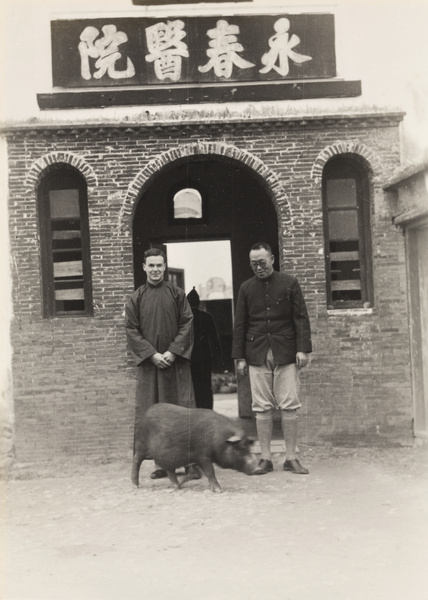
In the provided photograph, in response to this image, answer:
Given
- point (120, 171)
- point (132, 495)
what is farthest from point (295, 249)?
point (132, 495)

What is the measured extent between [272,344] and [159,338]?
1168 mm

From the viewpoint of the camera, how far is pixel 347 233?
33.2ft

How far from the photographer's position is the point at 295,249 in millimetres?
9797

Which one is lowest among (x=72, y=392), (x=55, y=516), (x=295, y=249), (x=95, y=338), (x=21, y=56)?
(x=55, y=516)

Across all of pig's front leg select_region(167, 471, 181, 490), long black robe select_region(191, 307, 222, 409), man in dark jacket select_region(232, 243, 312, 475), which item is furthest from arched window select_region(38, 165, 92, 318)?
pig's front leg select_region(167, 471, 181, 490)

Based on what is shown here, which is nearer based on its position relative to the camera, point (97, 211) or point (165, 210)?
point (97, 211)

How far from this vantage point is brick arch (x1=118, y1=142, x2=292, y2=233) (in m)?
9.75

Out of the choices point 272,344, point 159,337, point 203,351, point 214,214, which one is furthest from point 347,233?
point 159,337

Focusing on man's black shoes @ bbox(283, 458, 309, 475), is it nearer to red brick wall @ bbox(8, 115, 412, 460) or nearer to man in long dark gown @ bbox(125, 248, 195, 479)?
man in long dark gown @ bbox(125, 248, 195, 479)

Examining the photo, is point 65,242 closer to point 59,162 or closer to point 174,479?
point 59,162

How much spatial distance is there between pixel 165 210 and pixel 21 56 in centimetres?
370

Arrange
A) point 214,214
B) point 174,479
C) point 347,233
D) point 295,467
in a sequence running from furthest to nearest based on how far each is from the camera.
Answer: point 214,214, point 347,233, point 295,467, point 174,479

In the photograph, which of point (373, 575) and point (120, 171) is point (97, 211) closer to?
point (120, 171)

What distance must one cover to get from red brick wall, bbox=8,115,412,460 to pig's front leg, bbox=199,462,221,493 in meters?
2.66
